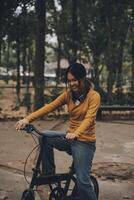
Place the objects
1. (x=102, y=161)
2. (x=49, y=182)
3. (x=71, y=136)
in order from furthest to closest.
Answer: (x=102, y=161), (x=49, y=182), (x=71, y=136)

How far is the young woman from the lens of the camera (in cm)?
583

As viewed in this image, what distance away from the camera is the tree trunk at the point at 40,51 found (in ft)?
64.1

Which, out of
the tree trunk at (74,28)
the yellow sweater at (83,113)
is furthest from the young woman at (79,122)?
the tree trunk at (74,28)

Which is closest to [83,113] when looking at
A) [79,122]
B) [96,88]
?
[79,122]

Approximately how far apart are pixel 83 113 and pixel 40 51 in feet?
45.7

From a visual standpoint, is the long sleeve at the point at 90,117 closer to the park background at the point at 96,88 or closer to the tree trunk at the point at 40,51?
the park background at the point at 96,88

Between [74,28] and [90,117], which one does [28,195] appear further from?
[74,28]

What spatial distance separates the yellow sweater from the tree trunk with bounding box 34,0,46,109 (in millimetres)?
13728

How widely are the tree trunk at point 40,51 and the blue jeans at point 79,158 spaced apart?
13724mm

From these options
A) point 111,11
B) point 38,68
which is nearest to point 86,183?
point 38,68

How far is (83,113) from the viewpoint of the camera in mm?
5906

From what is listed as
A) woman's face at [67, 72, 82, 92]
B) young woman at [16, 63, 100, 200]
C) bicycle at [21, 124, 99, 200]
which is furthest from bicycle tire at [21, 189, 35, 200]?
woman's face at [67, 72, 82, 92]

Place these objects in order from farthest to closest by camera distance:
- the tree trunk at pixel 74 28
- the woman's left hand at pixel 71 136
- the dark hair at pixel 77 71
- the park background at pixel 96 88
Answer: the tree trunk at pixel 74 28 → the park background at pixel 96 88 → the dark hair at pixel 77 71 → the woman's left hand at pixel 71 136

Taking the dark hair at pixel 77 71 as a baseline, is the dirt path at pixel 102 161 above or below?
below
